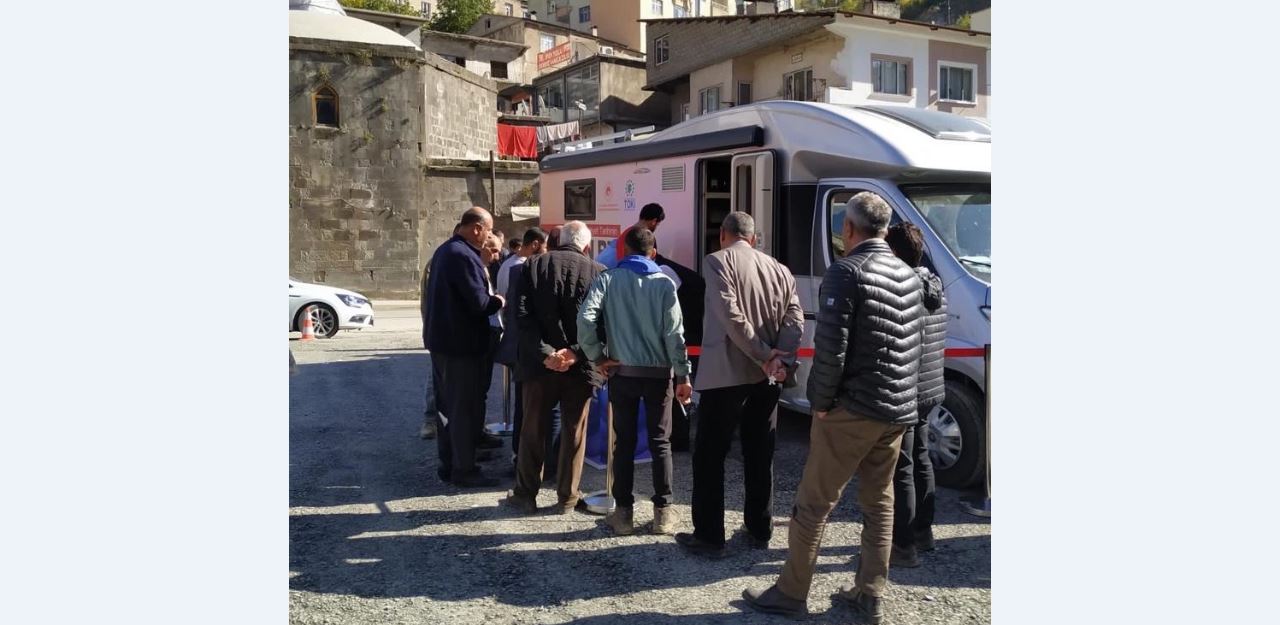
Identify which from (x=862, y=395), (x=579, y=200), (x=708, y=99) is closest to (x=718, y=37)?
(x=708, y=99)

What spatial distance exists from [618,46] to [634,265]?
50.2 m

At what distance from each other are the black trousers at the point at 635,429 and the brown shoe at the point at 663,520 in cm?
4

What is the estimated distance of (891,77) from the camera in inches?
973

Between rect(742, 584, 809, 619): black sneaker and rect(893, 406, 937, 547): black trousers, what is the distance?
842 mm

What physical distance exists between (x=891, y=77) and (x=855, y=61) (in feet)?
4.06

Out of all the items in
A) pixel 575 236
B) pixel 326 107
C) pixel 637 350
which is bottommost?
pixel 637 350

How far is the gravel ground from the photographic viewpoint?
14.7ft

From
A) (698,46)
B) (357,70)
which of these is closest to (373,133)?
(357,70)

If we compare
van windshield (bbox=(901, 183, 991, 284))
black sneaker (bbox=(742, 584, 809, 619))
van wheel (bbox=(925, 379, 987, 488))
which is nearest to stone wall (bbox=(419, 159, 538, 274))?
van windshield (bbox=(901, 183, 991, 284))

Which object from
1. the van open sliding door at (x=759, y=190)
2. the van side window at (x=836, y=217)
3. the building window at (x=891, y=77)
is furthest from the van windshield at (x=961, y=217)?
the building window at (x=891, y=77)

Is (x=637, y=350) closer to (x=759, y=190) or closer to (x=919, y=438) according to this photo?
(x=919, y=438)

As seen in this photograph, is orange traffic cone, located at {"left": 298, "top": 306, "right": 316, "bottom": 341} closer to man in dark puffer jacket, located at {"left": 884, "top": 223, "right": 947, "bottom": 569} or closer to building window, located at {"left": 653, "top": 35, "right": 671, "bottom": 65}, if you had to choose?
man in dark puffer jacket, located at {"left": 884, "top": 223, "right": 947, "bottom": 569}

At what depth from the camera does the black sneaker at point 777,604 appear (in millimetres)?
4395

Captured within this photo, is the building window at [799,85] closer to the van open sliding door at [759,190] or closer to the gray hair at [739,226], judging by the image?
the van open sliding door at [759,190]
